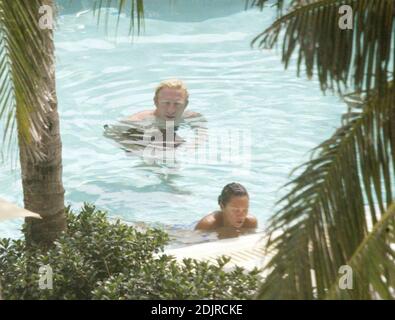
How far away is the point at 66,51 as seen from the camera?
1390cm

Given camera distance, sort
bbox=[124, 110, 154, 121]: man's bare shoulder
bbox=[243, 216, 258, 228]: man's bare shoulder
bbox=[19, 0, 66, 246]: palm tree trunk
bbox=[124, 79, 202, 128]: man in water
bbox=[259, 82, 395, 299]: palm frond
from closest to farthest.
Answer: bbox=[259, 82, 395, 299]: palm frond, bbox=[19, 0, 66, 246]: palm tree trunk, bbox=[243, 216, 258, 228]: man's bare shoulder, bbox=[124, 79, 202, 128]: man in water, bbox=[124, 110, 154, 121]: man's bare shoulder

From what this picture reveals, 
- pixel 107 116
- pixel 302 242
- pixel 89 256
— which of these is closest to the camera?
pixel 302 242

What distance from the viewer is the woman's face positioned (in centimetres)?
766

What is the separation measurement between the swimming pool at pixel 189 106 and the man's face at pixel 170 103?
389 millimetres

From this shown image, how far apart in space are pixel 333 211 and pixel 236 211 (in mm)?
3772

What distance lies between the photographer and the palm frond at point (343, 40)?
3.93 meters

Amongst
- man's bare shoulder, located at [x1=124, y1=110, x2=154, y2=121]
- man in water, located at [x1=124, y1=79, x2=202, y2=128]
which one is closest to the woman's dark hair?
man in water, located at [x1=124, y1=79, x2=202, y2=128]

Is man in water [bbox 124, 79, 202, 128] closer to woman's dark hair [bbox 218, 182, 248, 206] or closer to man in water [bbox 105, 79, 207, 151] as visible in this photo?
man in water [bbox 105, 79, 207, 151]

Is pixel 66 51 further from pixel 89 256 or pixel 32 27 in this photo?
pixel 32 27

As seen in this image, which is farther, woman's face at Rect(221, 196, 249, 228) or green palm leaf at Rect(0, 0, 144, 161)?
woman's face at Rect(221, 196, 249, 228)

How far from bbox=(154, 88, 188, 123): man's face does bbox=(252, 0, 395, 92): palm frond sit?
5394 millimetres

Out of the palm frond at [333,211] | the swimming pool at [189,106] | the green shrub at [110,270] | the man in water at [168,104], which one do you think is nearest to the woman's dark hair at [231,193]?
the swimming pool at [189,106]

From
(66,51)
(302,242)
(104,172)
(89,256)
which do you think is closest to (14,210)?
(302,242)
